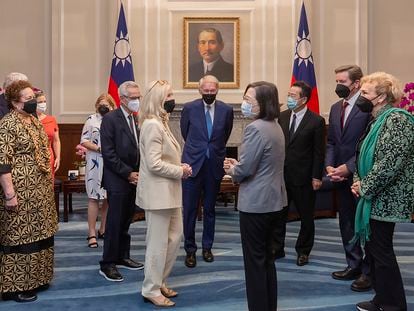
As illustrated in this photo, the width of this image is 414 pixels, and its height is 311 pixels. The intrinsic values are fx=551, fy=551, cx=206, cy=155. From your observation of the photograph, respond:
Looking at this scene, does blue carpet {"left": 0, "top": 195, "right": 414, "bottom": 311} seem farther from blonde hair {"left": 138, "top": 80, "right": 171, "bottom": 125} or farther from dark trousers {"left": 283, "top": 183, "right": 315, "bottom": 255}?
blonde hair {"left": 138, "top": 80, "right": 171, "bottom": 125}

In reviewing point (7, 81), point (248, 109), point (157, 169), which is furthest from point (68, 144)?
point (248, 109)

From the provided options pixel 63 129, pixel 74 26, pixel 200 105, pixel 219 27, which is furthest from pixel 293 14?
pixel 200 105

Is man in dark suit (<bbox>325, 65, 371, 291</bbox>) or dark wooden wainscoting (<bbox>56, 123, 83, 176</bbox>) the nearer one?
man in dark suit (<bbox>325, 65, 371, 291</bbox>)

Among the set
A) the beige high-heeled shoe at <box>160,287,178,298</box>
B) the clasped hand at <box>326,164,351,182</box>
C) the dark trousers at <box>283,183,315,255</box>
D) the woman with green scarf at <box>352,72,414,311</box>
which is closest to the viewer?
the woman with green scarf at <box>352,72,414,311</box>

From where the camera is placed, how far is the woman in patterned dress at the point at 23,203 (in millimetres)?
3691

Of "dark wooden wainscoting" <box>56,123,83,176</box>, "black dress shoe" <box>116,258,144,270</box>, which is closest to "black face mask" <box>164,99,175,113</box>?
"black dress shoe" <box>116,258,144,270</box>

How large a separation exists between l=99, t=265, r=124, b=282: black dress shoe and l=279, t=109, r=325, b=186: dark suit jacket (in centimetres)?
169

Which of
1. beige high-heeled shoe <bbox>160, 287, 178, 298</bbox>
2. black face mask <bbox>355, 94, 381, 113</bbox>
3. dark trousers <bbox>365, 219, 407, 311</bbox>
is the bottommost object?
beige high-heeled shoe <bbox>160, 287, 178, 298</bbox>

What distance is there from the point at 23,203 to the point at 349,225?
2425 millimetres

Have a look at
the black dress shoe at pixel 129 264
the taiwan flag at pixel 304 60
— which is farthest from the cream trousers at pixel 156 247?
the taiwan flag at pixel 304 60

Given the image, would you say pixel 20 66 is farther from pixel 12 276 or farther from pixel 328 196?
pixel 12 276

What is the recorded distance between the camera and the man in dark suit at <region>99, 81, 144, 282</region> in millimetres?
4199

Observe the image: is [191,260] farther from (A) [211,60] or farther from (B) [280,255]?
(A) [211,60]

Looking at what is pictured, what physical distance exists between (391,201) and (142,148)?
160 centimetres
